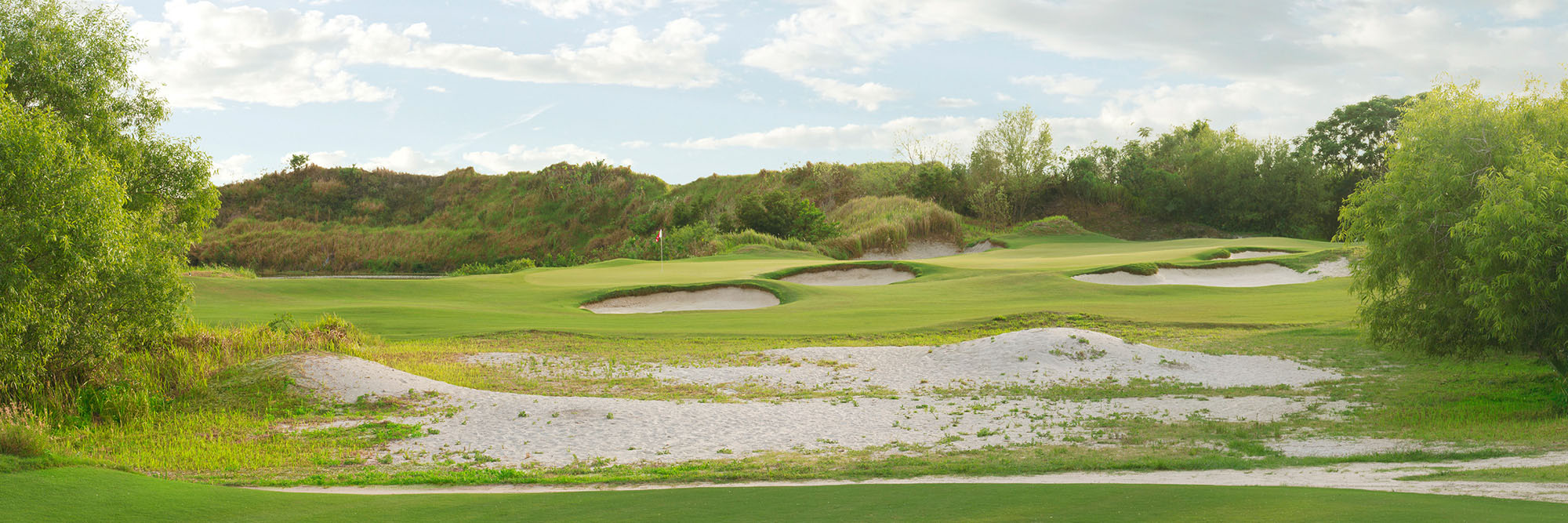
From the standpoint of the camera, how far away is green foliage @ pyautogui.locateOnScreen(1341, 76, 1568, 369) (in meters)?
11.8

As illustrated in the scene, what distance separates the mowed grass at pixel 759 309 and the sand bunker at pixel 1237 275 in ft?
4.32

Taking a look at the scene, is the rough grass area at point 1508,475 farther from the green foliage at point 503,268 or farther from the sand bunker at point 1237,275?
the green foliage at point 503,268

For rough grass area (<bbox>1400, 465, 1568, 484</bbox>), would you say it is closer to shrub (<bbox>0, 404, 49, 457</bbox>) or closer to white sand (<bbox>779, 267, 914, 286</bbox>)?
shrub (<bbox>0, 404, 49, 457</bbox>)

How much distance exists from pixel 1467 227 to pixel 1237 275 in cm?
1916

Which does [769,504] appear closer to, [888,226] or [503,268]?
[888,226]

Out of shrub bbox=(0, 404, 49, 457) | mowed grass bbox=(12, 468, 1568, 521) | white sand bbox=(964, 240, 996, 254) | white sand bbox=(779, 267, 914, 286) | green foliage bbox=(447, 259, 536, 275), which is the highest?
white sand bbox=(964, 240, 996, 254)

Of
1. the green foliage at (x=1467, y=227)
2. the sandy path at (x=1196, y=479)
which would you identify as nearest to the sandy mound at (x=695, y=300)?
the green foliage at (x=1467, y=227)

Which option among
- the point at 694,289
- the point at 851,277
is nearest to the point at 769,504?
the point at 694,289

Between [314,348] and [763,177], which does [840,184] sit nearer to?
[763,177]

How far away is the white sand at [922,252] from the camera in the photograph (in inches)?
1719

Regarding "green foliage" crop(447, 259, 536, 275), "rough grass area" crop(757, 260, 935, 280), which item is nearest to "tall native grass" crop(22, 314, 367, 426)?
"rough grass area" crop(757, 260, 935, 280)

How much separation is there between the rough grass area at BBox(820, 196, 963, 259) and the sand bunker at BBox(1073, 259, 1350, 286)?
593 inches

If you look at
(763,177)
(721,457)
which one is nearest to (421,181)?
(763,177)

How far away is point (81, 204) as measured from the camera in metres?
11.2
